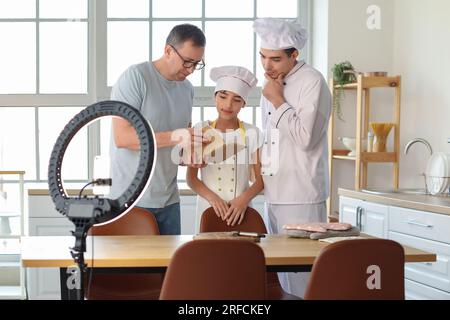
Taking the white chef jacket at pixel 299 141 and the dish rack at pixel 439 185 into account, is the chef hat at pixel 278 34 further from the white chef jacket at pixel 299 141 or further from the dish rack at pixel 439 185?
the dish rack at pixel 439 185

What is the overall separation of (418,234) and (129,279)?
1497 millimetres

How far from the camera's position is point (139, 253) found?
244 cm

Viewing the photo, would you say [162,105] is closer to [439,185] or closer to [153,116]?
[153,116]

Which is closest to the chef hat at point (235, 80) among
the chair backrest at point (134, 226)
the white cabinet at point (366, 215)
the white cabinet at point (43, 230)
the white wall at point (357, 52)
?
the chair backrest at point (134, 226)

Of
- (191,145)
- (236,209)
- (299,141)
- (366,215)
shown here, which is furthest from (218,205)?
(366,215)

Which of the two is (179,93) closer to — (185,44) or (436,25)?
(185,44)

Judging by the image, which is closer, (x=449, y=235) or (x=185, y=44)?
(x=185, y=44)

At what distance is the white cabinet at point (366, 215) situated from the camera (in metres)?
4.18

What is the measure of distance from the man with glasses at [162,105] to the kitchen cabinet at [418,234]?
1.26m

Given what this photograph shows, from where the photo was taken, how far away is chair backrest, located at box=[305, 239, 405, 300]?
2.14 metres
